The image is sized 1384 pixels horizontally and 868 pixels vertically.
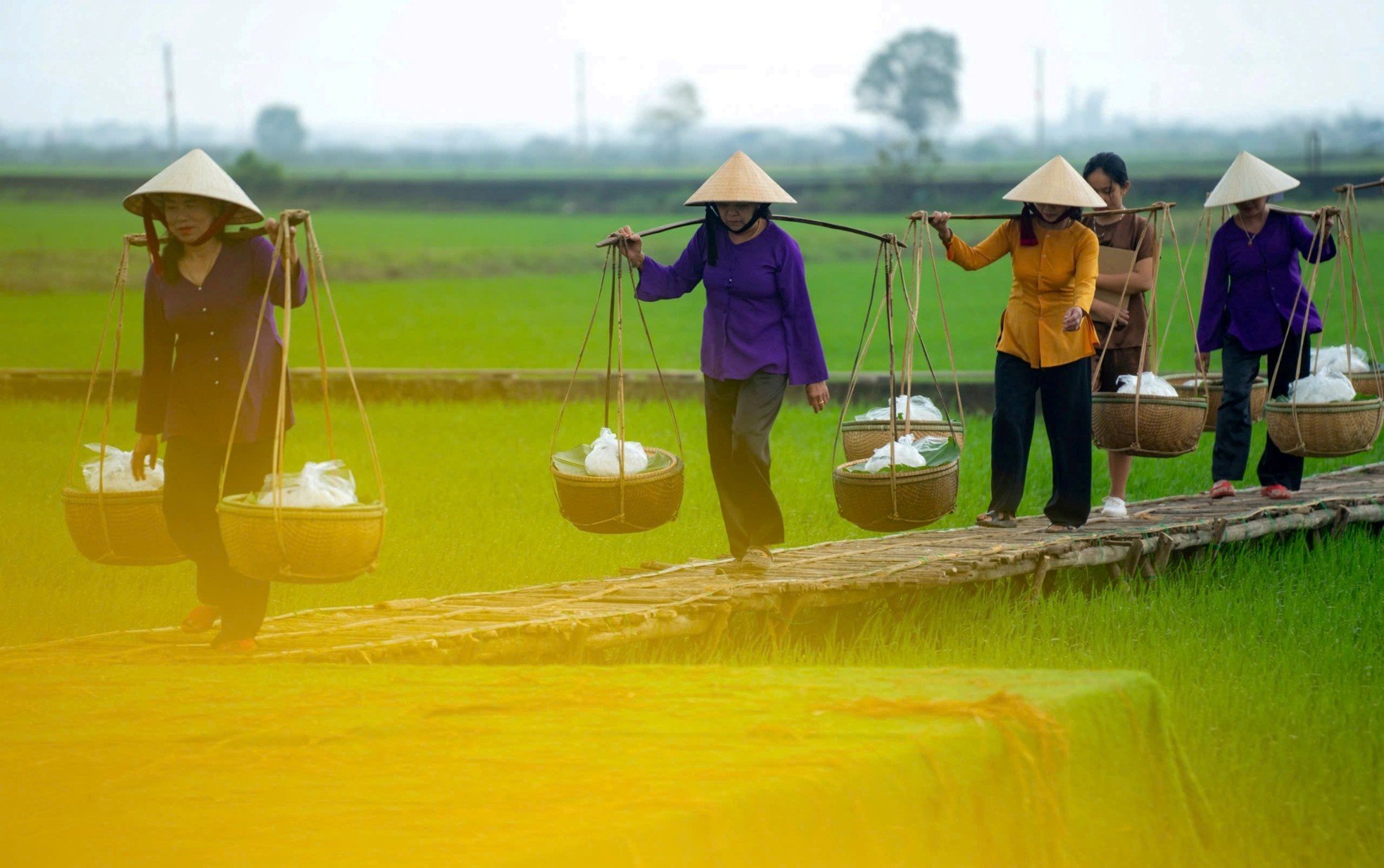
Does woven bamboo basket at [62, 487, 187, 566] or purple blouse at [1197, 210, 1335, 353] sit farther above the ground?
purple blouse at [1197, 210, 1335, 353]

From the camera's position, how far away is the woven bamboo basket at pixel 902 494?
5.07 metres

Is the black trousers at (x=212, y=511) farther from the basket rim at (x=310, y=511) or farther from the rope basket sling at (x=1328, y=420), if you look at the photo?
the rope basket sling at (x=1328, y=420)

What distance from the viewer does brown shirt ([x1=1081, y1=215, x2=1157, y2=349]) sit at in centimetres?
606

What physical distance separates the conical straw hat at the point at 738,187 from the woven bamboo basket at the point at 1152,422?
1.64 metres

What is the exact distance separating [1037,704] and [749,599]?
6.21ft

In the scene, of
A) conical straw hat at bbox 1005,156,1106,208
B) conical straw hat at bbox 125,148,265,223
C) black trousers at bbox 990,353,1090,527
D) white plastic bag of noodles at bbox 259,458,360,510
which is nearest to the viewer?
white plastic bag of noodles at bbox 259,458,360,510

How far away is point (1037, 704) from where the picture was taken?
2939mm

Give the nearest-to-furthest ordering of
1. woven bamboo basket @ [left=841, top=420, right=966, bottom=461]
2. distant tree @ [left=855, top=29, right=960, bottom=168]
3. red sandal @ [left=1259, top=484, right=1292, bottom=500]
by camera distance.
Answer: woven bamboo basket @ [left=841, top=420, right=966, bottom=461] → red sandal @ [left=1259, top=484, right=1292, bottom=500] → distant tree @ [left=855, top=29, right=960, bottom=168]

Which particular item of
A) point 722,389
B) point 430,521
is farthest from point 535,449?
point 722,389

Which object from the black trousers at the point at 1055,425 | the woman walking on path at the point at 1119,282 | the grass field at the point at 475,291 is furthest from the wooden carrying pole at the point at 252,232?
the grass field at the point at 475,291

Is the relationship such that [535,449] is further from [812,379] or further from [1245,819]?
[1245,819]

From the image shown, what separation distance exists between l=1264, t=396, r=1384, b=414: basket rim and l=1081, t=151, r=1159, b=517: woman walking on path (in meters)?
0.58

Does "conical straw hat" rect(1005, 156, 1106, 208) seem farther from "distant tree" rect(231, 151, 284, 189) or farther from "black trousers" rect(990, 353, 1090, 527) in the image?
"distant tree" rect(231, 151, 284, 189)

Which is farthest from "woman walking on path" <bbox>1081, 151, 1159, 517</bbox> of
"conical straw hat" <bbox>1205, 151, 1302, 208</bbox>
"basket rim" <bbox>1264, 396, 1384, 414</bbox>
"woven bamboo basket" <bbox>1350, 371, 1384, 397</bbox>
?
"woven bamboo basket" <bbox>1350, 371, 1384, 397</bbox>
